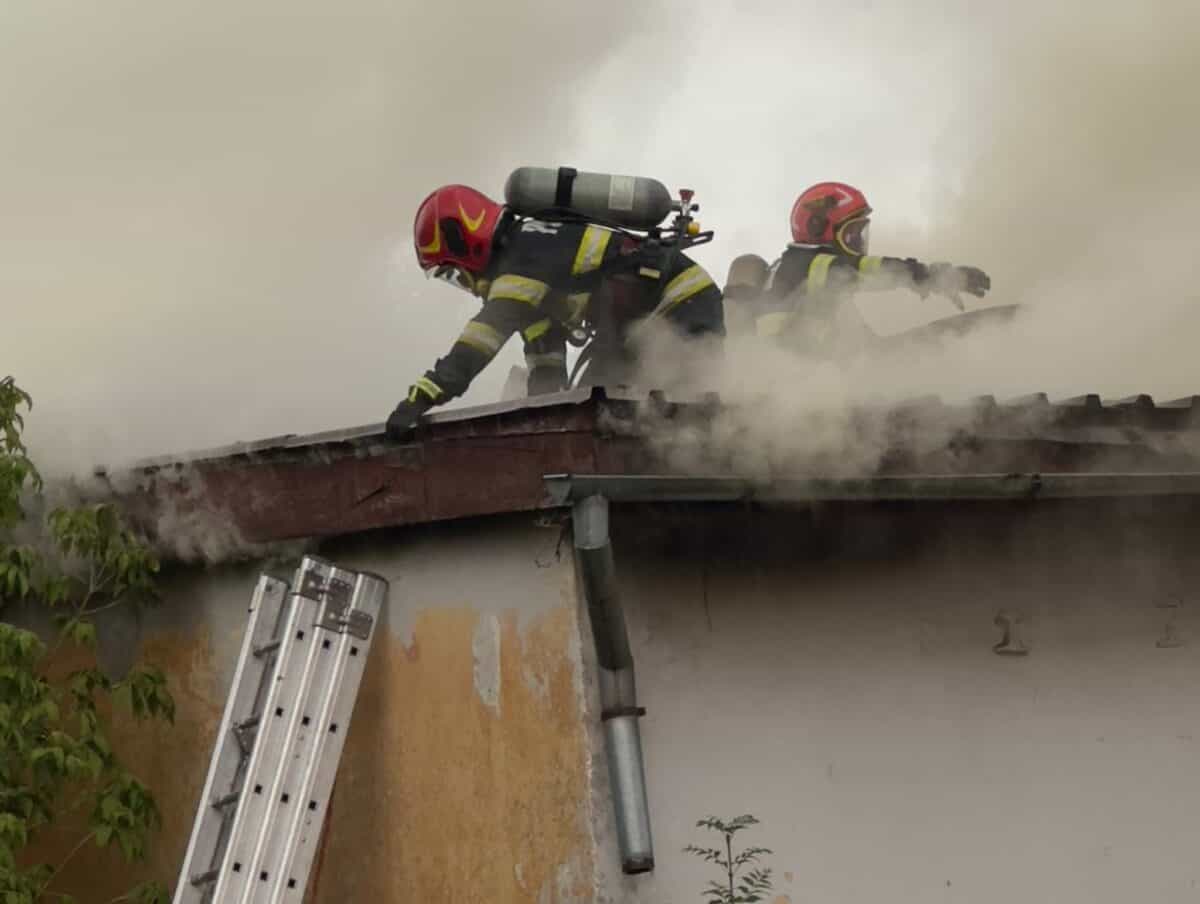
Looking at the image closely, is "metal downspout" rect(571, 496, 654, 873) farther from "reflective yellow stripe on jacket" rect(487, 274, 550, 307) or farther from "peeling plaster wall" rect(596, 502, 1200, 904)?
"reflective yellow stripe on jacket" rect(487, 274, 550, 307)

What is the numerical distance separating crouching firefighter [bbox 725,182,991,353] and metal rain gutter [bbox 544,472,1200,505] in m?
1.83

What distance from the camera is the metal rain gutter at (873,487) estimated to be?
5.52 meters

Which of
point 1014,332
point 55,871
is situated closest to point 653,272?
point 1014,332

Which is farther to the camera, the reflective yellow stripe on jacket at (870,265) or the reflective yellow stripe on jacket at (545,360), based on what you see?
the reflective yellow stripe on jacket at (870,265)

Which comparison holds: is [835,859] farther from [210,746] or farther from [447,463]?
[210,746]

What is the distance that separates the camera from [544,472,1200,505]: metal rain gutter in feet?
18.1

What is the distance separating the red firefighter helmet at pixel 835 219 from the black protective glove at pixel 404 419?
3.17 metres

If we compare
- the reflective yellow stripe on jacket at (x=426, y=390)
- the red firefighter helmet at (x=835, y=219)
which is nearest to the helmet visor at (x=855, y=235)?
the red firefighter helmet at (x=835, y=219)

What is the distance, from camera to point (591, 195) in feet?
23.8

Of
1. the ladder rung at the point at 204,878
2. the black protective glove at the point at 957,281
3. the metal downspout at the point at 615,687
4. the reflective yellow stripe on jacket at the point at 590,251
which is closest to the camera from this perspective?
the metal downspout at the point at 615,687

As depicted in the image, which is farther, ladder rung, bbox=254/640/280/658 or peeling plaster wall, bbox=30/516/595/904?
ladder rung, bbox=254/640/280/658

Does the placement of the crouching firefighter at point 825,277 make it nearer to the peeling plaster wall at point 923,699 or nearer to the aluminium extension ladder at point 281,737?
the peeling plaster wall at point 923,699

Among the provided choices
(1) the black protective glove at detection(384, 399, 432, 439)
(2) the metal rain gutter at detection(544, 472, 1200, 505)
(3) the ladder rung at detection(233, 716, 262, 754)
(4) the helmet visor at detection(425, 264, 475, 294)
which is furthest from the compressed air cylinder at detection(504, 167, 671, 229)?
(3) the ladder rung at detection(233, 716, 262, 754)

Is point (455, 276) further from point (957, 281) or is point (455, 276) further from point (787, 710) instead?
point (787, 710)
